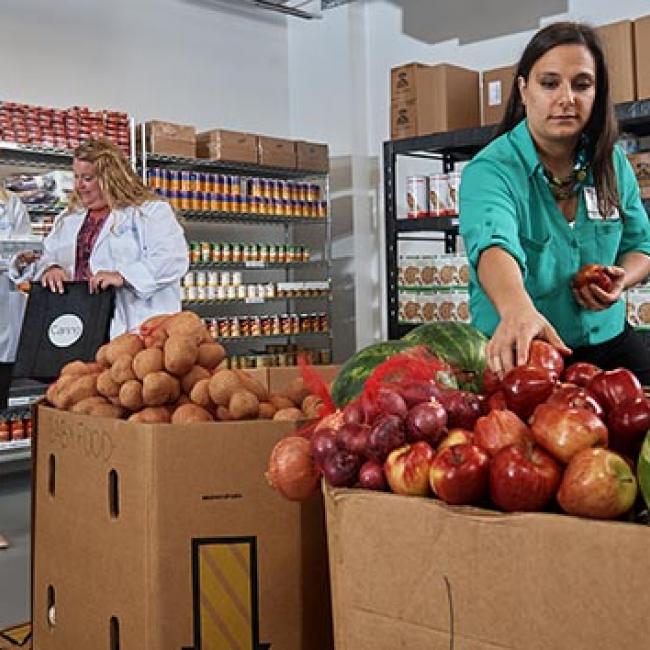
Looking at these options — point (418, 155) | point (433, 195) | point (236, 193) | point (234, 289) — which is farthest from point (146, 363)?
point (236, 193)

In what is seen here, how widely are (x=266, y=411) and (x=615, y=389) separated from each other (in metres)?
0.73

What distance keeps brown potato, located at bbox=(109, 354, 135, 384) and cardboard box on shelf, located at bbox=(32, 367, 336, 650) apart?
179 millimetres

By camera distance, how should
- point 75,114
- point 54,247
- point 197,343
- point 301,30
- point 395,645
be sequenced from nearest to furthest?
point 395,645
point 197,343
point 54,247
point 75,114
point 301,30

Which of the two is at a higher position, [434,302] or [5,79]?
[5,79]

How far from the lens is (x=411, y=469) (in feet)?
3.41

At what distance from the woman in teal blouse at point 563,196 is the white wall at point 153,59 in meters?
4.44

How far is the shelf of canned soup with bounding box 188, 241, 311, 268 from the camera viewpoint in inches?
236

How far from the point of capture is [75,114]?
5.47m

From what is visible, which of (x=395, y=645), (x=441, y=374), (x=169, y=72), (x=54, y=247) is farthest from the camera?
(x=169, y=72)

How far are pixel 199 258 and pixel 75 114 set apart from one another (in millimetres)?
1136

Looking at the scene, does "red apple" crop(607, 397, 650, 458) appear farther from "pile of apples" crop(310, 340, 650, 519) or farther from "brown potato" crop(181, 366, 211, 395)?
"brown potato" crop(181, 366, 211, 395)

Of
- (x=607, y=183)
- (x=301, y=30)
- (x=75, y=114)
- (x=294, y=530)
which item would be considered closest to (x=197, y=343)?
(x=294, y=530)

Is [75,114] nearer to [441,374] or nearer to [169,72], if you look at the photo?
[169,72]

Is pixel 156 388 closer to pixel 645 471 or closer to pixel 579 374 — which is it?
pixel 579 374
